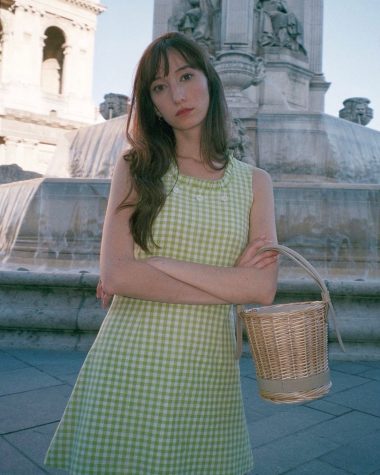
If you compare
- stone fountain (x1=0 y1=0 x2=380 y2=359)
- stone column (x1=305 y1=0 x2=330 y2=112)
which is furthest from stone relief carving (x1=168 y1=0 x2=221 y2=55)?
stone column (x1=305 y1=0 x2=330 y2=112)

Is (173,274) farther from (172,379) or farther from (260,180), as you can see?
(260,180)

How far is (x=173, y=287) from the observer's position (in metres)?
1.53

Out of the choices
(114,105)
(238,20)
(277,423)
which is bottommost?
(277,423)

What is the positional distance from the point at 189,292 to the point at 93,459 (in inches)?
21.0

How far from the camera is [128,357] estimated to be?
5.06ft

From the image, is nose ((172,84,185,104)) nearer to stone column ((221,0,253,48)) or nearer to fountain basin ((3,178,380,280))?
fountain basin ((3,178,380,280))

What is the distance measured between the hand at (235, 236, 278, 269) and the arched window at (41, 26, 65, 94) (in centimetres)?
4709

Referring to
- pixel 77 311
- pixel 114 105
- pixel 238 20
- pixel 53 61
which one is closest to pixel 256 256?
pixel 77 311

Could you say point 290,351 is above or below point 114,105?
below

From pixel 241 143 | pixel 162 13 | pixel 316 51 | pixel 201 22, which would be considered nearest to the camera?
pixel 241 143

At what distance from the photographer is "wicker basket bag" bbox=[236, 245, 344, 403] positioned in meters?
1.53

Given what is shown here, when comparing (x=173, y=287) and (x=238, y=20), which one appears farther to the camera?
(x=238, y=20)

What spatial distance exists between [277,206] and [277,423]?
115 inches

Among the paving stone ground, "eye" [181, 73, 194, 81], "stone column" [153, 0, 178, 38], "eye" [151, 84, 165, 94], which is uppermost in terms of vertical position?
"stone column" [153, 0, 178, 38]
